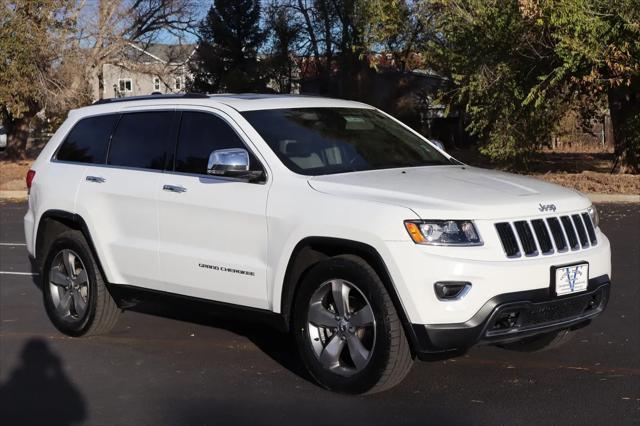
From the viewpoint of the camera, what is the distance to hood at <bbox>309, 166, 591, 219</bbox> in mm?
5535

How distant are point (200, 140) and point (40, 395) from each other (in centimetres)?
203

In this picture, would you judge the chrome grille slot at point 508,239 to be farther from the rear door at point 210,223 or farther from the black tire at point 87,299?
the black tire at point 87,299

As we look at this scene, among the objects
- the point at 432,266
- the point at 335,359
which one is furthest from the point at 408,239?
the point at 335,359

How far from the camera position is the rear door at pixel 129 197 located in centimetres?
705

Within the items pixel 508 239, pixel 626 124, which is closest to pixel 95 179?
pixel 508 239

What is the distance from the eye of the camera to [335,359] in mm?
5969

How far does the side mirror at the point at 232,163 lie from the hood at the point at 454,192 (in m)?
0.45

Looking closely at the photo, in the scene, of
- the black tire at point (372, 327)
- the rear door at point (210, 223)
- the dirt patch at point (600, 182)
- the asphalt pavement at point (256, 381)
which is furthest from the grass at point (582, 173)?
the black tire at point (372, 327)

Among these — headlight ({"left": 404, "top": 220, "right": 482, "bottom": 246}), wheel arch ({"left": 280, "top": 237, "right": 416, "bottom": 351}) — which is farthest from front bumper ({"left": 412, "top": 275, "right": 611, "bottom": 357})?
headlight ({"left": 404, "top": 220, "right": 482, "bottom": 246})

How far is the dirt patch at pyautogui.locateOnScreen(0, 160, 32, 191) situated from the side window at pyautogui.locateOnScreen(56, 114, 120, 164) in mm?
18227

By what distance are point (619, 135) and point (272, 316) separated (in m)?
18.2

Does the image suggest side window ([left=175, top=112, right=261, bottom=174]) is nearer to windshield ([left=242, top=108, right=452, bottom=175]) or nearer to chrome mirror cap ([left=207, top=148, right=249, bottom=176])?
windshield ([left=242, top=108, right=452, bottom=175])

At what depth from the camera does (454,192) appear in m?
5.75

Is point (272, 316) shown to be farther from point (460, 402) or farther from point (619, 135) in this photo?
point (619, 135)
